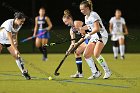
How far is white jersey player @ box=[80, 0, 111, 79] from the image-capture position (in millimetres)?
10531

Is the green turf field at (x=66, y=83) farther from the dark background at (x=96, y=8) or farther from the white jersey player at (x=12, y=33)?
the dark background at (x=96, y=8)

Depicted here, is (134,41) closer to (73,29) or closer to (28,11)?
(28,11)

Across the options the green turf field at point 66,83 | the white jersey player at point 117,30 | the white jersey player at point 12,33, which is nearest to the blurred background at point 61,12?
the white jersey player at point 117,30

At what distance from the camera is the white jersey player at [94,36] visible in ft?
34.6

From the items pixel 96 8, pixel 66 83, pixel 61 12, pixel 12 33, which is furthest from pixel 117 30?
pixel 61 12

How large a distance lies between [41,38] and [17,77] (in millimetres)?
5664

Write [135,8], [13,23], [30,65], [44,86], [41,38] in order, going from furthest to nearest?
[135,8]
[41,38]
[30,65]
[13,23]
[44,86]

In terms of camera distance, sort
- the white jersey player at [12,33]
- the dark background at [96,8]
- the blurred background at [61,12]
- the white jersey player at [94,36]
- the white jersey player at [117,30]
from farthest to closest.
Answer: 1. the dark background at [96,8]
2. the blurred background at [61,12]
3. the white jersey player at [117,30]
4. the white jersey player at [94,36]
5. the white jersey player at [12,33]

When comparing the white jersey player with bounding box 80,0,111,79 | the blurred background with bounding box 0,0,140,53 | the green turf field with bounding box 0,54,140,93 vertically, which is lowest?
the blurred background with bounding box 0,0,140,53

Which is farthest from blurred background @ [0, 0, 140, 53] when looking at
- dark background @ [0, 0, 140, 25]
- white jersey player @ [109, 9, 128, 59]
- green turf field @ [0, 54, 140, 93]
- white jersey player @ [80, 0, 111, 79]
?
white jersey player @ [80, 0, 111, 79]

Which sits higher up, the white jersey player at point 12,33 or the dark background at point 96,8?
the white jersey player at point 12,33

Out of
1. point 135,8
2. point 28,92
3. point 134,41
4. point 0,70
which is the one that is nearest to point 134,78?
point 28,92

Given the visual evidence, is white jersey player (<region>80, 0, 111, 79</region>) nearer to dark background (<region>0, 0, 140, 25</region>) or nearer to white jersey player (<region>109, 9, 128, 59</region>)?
white jersey player (<region>109, 9, 128, 59</region>)

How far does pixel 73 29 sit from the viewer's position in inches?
450
